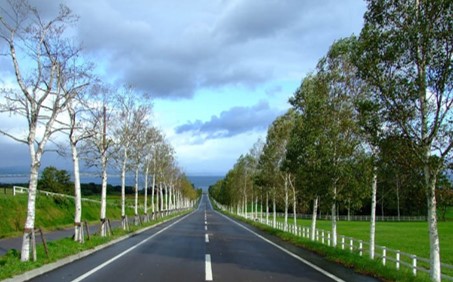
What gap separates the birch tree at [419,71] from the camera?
1095 centimetres

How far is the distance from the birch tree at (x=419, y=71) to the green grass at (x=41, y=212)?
24.6 metres

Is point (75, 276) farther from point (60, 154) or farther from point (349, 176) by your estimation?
point (349, 176)

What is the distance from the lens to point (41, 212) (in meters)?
40.3

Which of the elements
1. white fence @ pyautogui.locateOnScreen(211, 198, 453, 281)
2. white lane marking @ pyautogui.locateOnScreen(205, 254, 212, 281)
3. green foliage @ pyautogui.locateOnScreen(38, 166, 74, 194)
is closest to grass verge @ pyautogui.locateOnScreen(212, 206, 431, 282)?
white fence @ pyautogui.locateOnScreen(211, 198, 453, 281)

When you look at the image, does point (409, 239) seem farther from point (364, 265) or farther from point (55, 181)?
point (55, 181)

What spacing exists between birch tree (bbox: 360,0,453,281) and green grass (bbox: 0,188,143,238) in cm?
2460

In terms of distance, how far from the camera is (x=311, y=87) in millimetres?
24953

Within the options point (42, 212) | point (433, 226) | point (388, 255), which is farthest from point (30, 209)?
point (42, 212)

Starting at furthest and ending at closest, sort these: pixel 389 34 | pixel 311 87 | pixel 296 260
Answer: pixel 311 87 < pixel 296 260 < pixel 389 34

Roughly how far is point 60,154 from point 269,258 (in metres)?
8.50

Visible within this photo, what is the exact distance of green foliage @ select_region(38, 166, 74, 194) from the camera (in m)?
80.1

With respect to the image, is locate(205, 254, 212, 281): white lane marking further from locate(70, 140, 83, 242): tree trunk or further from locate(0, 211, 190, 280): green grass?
locate(70, 140, 83, 242): tree trunk

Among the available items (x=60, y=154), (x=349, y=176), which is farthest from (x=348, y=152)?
(x=60, y=154)

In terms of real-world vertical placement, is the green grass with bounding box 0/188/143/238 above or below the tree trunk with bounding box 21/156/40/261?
below
